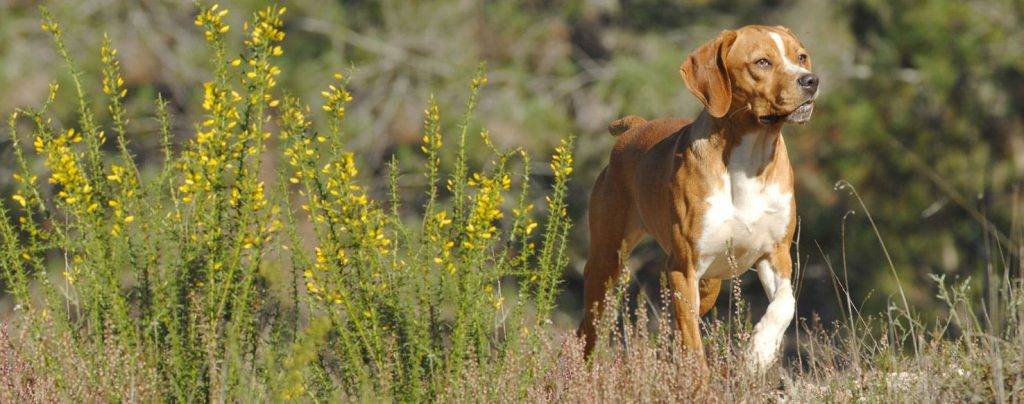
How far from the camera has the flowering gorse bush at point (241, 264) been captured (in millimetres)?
3836

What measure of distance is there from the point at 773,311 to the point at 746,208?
0.42m

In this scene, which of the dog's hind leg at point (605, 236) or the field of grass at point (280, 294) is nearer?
the field of grass at point (280, 294)

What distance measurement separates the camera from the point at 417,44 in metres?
14.5

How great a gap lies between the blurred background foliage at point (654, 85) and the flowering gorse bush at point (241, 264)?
25.6 feet

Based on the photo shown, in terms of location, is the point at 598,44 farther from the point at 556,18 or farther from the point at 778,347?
the point at 778,347

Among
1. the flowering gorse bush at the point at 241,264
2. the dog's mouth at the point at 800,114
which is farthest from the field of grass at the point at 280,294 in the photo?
the dog's mouth at the point at 800,114

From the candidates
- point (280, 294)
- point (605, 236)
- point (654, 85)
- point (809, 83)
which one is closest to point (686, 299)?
point (809, 83)

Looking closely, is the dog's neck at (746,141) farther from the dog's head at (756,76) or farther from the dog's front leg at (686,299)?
the dog's front leg at (686,299)

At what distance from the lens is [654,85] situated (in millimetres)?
12789

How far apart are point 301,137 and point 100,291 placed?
2.29ft

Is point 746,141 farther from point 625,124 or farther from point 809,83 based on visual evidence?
point 625,124

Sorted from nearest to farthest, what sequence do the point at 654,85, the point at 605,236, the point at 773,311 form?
the point at 773,311 → the point at 605,236 → the point at 654,85

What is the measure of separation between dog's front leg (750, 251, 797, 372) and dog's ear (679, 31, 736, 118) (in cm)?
58

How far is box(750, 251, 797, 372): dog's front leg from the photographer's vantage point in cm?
462
